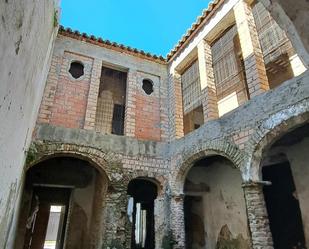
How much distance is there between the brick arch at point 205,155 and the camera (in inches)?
227

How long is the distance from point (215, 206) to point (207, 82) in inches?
179

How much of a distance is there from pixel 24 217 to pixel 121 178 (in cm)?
364

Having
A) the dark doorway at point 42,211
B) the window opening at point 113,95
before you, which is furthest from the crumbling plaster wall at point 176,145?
the dark doorway at point 42,211

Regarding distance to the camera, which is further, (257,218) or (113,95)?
(113,95)

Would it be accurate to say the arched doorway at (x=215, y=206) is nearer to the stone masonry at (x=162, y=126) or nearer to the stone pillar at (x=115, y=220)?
the stone masonry at (x=162, y=126)

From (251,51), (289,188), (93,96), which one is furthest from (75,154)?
(289,188)

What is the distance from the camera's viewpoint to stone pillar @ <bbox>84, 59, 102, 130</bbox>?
7.52 metres

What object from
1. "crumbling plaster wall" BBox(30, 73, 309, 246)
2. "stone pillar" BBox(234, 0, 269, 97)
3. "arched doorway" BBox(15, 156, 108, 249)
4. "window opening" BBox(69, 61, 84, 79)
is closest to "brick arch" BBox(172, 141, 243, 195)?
"crumbling plaster wall" BBox(30, 73, 309, 246)

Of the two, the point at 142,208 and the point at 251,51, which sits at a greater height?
the point at 251,51

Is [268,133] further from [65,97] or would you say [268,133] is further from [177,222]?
[65,97]

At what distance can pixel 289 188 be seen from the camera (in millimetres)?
7055

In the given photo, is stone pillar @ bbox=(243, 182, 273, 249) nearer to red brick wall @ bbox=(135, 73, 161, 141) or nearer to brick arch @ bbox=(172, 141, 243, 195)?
brick arch @ bbox=(172, 141, 243, 195)

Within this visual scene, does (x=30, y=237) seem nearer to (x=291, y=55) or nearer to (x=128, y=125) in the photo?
(x=128, y=125)

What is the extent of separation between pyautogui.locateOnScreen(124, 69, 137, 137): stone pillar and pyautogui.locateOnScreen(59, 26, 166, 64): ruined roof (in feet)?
2.72
